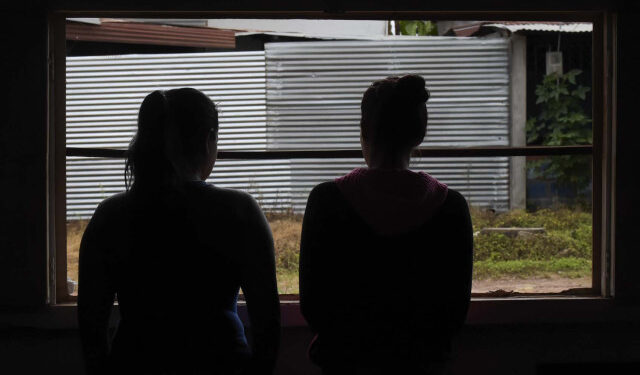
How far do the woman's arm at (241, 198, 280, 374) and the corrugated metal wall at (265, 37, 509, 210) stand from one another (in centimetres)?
95

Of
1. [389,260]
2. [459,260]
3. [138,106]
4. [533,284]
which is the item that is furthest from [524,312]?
[138,106]

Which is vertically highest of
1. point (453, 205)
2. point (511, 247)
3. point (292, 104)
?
point (292, 104)

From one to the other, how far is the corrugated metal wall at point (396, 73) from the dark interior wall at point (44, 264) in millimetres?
491

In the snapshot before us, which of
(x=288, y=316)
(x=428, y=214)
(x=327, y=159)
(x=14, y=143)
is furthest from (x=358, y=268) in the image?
(x=14, y=143)

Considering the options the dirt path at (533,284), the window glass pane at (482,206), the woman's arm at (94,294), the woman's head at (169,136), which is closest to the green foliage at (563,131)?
the window glass pane at (482,206)

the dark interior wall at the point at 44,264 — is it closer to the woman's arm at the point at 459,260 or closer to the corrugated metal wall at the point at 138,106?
the corrugated metal wall at the point at 138,106

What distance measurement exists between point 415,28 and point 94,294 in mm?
2029

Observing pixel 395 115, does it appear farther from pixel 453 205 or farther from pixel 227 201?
pixel 227 201

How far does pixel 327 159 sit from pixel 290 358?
2.41 ft

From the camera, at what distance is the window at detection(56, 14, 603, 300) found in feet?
8.36

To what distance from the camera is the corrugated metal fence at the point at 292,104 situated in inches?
101

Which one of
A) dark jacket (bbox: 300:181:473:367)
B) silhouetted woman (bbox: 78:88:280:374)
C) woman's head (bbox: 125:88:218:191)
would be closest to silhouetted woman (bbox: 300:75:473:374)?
dark jacket (bbox: 300:181:473:367)

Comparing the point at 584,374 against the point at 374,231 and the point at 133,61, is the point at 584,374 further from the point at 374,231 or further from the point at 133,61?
the point at 133,61

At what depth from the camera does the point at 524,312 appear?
8.10 feet
